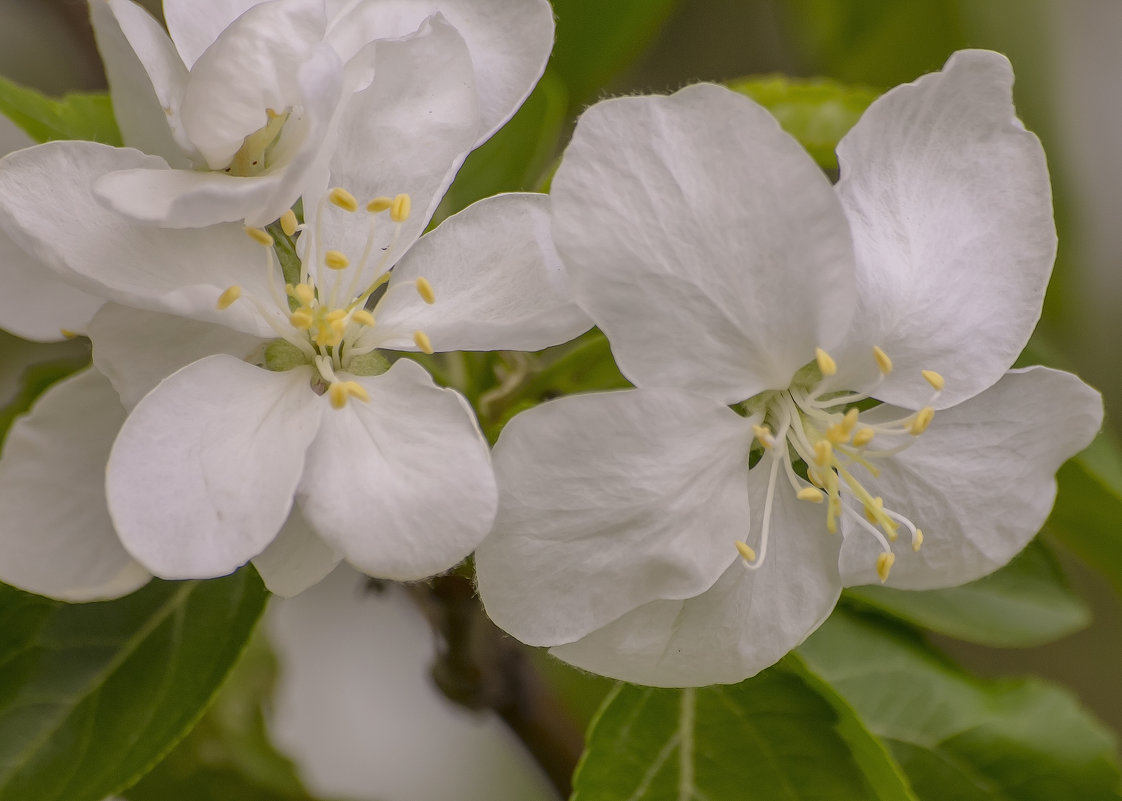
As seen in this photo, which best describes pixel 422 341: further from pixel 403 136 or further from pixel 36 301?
pixel 36 301

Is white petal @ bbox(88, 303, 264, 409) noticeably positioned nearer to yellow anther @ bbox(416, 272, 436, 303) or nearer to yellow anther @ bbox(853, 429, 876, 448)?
yellow anther @ bbox(416, 272, 436, 303)

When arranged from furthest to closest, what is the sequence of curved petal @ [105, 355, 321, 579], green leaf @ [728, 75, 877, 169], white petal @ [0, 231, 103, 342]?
green leaf @ [728, 75, 877, 169]
white petal @ [0, 231, 103, 342]
curved petal @ [105, 355, 321, 579]

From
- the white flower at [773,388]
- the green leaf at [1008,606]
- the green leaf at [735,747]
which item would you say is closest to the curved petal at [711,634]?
the white flower at [773,388]

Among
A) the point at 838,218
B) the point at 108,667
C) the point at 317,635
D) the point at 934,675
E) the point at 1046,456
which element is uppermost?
the point at 838,218

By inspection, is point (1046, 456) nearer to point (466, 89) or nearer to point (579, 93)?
point (466, 89)

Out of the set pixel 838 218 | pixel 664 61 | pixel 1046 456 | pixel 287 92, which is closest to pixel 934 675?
pixel 1046 456

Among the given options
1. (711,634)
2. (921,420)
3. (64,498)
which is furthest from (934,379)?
(64,498)

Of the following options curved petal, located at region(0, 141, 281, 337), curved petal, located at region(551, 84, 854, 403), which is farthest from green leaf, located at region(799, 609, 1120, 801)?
curved petal, located at region(0, 141, 281, 337)
